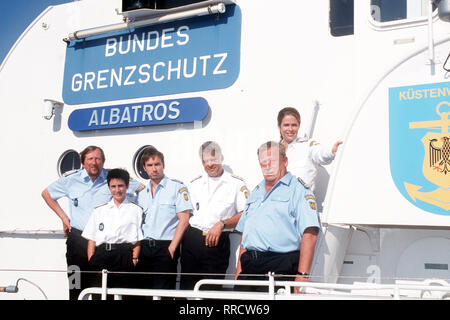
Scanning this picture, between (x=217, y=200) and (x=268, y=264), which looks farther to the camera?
(x=217, y=200)

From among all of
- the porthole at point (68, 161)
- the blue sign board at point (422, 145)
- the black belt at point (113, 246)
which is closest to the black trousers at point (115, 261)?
the black belt at point (113, 246)

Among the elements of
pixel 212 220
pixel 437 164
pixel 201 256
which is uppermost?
pixel 437 164

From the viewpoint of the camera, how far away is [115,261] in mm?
4453

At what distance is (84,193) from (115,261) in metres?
0.85

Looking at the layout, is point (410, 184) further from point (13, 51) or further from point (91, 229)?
point (13, 51)

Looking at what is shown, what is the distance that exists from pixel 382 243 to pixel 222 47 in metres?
2.19

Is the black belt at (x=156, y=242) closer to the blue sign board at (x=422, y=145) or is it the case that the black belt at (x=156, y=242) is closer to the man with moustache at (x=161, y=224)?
the man with moustache at (x=161, y=224)

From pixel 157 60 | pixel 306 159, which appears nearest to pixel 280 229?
pixel 306 159

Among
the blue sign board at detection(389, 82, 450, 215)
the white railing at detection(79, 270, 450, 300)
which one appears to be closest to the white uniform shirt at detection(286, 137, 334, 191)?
the blue sign board at detection(389, 82, 450, 215)

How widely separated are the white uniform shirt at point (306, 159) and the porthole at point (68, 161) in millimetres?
2453

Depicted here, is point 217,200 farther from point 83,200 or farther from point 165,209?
point 83,200

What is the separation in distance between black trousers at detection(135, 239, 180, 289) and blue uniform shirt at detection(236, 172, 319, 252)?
0.79 meters

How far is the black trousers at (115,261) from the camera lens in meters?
4.42

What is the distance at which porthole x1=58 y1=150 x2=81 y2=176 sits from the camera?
5.84m
